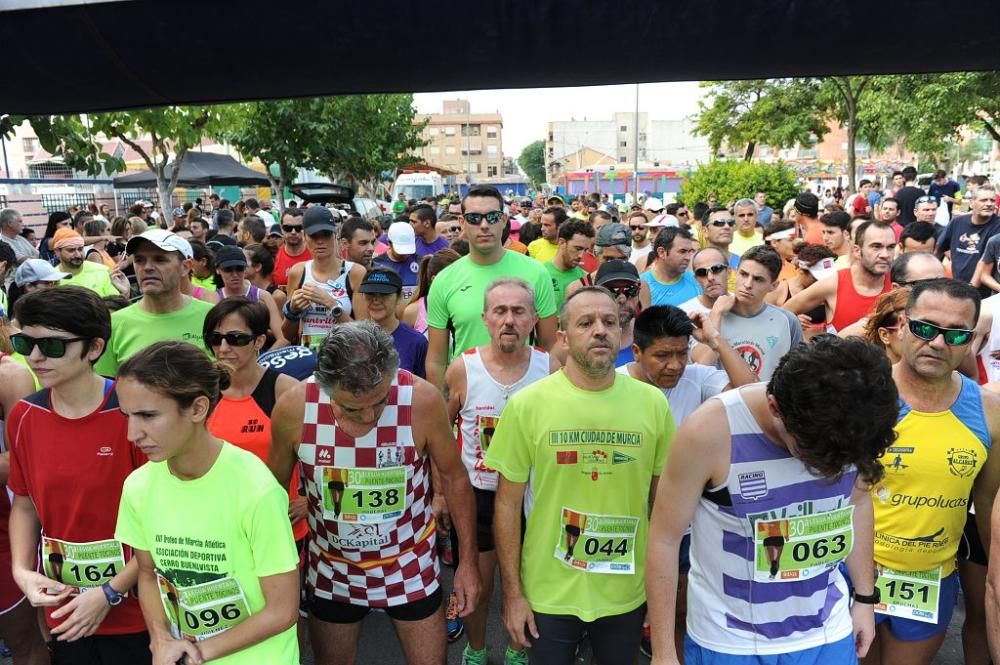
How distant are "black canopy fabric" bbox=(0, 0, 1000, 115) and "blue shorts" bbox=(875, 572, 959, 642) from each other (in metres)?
1.85

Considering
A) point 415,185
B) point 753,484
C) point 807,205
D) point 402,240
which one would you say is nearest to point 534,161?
point 415,185

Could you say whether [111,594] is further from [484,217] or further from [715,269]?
[715,269]

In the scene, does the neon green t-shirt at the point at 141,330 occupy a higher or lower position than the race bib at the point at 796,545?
higher

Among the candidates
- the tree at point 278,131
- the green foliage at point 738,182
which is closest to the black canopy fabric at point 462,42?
the tree at point 278,131

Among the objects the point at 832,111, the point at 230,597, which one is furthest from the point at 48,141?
the point at 832,111

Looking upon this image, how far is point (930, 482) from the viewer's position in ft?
8.19

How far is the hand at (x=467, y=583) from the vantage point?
2.78 m

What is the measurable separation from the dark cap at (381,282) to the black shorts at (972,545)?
283 cm

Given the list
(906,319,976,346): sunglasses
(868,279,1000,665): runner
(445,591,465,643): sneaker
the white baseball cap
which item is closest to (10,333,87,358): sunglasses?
(445,591,465,643): sneaker

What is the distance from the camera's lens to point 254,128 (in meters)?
16.2

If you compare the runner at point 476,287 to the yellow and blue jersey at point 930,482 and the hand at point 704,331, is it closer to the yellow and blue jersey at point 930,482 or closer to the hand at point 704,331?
the hand at point 704,331

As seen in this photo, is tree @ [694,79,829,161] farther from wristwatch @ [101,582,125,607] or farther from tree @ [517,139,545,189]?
tree @ [517,139,545,189]

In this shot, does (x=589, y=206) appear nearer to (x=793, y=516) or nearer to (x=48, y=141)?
(x=48, y=141)

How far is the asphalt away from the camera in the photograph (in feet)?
11.6
